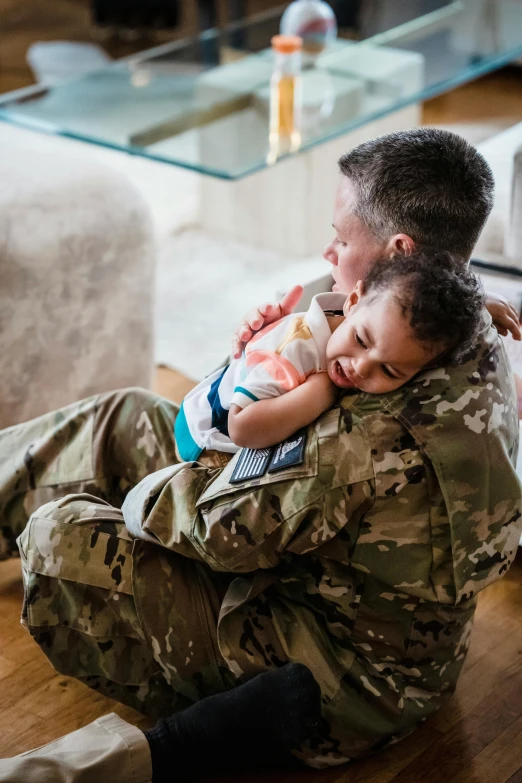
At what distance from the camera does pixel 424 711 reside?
1392 millimetres

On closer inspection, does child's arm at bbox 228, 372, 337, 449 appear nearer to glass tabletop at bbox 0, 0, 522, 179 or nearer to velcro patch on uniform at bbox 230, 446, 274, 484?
velcro patch on uniform at bbox 230, 446, 274, 484

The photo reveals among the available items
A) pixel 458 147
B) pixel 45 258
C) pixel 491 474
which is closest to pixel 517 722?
pixel 491 474

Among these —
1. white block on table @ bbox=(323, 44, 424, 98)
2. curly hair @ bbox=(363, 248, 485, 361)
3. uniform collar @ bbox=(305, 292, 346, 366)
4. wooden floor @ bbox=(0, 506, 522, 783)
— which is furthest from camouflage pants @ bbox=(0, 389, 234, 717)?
white block on table @ bbox=(323, 44, 424, 98)

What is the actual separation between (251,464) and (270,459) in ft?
0.09

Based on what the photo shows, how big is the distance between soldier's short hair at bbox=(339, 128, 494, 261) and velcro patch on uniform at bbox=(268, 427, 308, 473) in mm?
262

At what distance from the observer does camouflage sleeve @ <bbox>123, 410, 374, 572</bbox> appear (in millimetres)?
1198

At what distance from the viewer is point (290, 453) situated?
1.22m

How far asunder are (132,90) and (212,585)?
201 cm

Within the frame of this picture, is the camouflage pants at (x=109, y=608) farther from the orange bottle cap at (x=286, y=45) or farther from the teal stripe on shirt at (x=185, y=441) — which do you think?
the orange bottle cap at (x=286, y=45)

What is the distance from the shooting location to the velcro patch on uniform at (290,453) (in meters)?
1.21

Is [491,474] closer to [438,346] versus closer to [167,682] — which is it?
[438,346]

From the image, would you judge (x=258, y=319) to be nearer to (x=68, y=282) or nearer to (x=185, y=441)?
(x=185, y=441)

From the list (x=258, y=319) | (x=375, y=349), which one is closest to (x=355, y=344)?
(x=375, y=349)

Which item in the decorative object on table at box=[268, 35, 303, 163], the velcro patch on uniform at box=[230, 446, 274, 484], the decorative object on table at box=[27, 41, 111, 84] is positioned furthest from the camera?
the decorative object on table at box=[27, 41, 111, 84]
